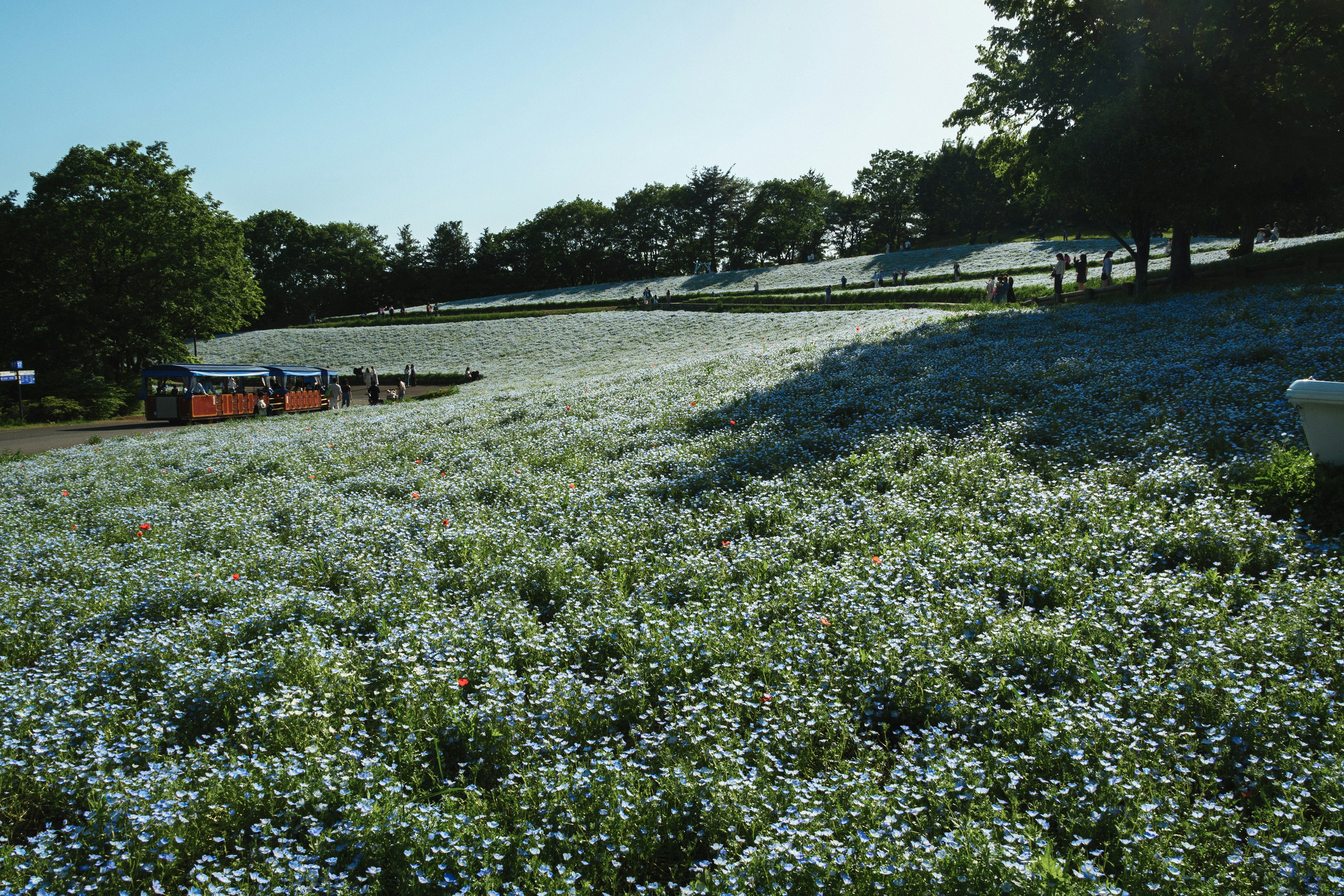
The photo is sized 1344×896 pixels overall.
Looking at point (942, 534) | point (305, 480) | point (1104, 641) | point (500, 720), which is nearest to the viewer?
point (500, 720)

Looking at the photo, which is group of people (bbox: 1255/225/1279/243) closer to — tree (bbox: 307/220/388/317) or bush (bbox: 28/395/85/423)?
bush (bbox: 28/395/85/423)

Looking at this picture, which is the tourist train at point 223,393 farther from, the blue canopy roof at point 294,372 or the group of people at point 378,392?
the group of people at point 378,392

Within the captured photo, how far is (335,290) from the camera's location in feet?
362

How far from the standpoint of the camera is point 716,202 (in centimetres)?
10450

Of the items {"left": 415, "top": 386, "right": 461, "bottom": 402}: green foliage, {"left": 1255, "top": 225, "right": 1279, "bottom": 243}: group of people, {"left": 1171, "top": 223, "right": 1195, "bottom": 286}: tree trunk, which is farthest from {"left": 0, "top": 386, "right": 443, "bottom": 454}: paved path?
{"left": 1255, "top": 225, "right": 1279, "bottom": 243}: group of people

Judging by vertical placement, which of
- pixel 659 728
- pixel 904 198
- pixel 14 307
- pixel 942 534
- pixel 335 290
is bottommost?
pixel 659 728

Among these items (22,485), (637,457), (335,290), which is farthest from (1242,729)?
(335,290)

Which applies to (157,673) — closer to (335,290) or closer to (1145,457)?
(1145,457)

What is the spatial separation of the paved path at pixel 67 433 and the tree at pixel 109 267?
337 inches

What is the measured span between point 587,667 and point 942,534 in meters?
4.02

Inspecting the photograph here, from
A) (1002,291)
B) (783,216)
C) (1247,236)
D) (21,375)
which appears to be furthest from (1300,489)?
(783,216)

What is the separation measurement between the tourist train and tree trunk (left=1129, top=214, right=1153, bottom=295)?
107ft

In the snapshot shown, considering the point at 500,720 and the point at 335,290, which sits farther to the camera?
the point at 335,290

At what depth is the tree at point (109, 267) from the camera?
42.0m
